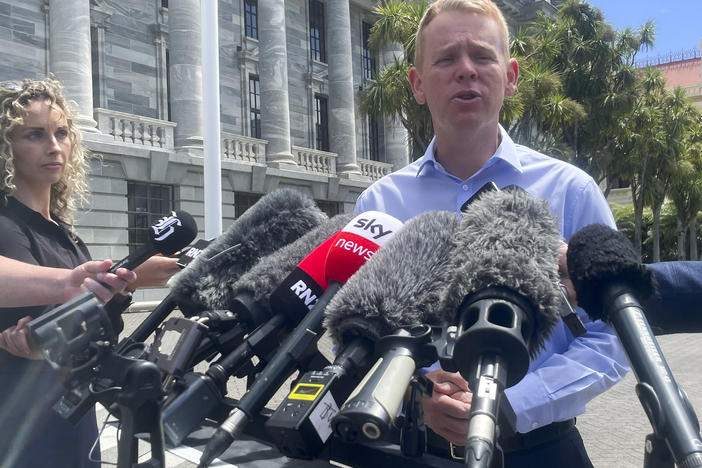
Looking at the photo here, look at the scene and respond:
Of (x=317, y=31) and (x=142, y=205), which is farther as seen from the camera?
(x=317, y=31)

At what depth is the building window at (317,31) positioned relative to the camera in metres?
23.8

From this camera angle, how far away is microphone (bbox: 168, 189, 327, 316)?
1776 millimetres

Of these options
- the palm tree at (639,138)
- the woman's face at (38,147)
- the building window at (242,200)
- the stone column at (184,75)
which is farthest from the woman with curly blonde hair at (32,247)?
the palm tree at (639,138)

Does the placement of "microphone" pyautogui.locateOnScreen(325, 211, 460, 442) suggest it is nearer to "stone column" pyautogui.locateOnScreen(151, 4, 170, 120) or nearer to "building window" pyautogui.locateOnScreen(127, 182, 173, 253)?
"building window" pyautogui.locateOnScreen(127, 182, 173, 253)

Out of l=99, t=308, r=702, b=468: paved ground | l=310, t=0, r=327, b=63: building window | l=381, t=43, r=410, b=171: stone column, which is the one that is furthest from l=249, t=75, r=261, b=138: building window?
l=99, t=308, r=702, b=468: paved ground

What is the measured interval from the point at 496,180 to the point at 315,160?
2007 cm

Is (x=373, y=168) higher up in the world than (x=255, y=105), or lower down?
lower down

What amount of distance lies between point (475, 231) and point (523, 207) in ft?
0.36

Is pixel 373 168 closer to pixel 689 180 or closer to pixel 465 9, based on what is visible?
pixel 689 180

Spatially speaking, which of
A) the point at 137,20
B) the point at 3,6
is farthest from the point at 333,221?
the point at 137,20

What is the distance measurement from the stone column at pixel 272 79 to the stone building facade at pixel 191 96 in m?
0.04

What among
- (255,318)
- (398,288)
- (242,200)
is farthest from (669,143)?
(398,288)

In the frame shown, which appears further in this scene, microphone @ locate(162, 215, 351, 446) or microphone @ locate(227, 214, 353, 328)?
microphone @ locate(227, 214, 353, 328)

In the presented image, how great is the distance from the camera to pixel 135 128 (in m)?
16.2
